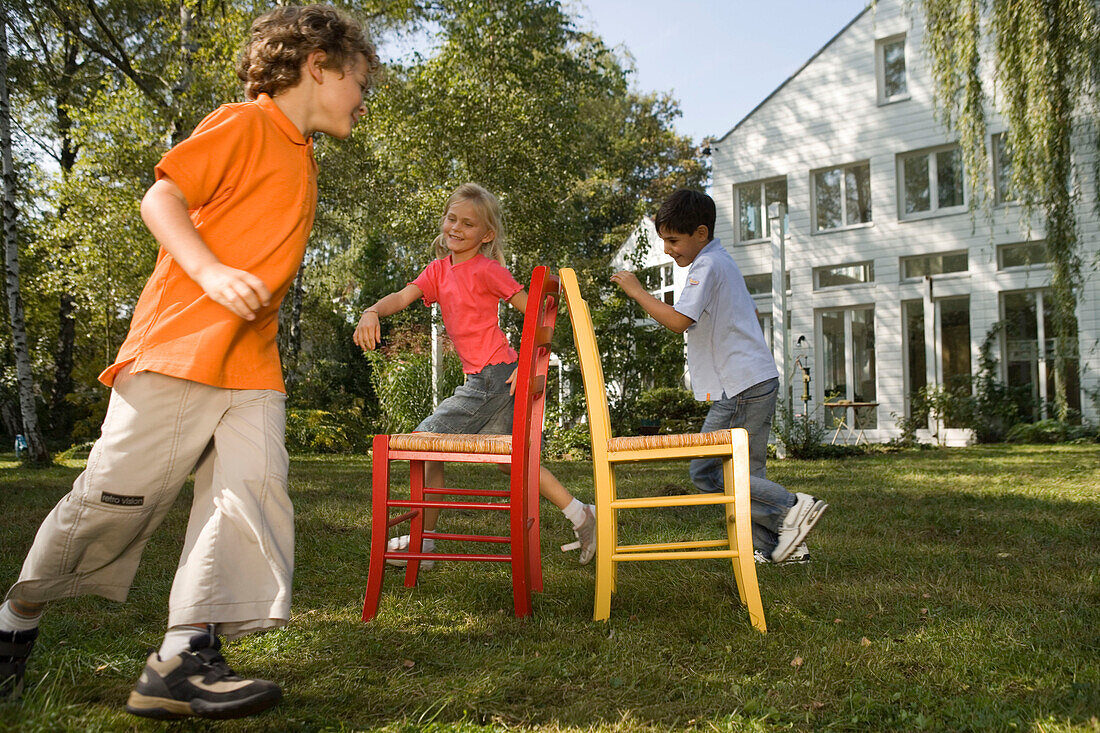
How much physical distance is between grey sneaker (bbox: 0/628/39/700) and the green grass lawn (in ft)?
0.14

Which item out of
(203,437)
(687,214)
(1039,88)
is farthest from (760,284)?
(203,437)

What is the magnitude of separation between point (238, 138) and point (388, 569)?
2.40 m

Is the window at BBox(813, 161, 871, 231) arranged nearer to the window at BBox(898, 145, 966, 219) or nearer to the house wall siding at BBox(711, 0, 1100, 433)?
the house wall siding at BBox(711, 0, 1100, 433)

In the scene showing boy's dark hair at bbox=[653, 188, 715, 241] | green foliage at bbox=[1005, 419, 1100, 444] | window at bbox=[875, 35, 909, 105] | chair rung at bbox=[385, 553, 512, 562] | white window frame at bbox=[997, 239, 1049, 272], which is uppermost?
window at bbox=[875, 35, 909, 105]

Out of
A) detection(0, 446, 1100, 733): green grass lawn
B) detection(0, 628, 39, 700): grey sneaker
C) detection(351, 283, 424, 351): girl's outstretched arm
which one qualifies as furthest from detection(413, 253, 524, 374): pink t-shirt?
detection(0, 628, 39, 700): grey sneaker

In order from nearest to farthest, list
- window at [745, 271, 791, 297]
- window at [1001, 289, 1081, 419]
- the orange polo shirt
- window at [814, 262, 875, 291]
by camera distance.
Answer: the orange polo shirt
window at [1001, 289, 1081, 419]
window at [814, 262, 875, 291]
window at [745, 271, 791, 297]

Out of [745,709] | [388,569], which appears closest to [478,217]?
[388,569]

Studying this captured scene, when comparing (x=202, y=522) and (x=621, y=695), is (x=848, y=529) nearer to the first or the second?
(x=621, y=695)

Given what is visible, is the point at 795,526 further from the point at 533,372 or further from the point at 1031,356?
the point at 1031,356

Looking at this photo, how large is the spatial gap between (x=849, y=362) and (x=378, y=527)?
14.5 meters

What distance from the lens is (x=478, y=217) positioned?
3.96 m

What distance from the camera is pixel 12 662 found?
6.59 ft

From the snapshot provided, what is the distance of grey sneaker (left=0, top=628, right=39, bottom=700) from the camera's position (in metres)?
1.98

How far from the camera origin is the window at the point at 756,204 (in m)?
17.7
